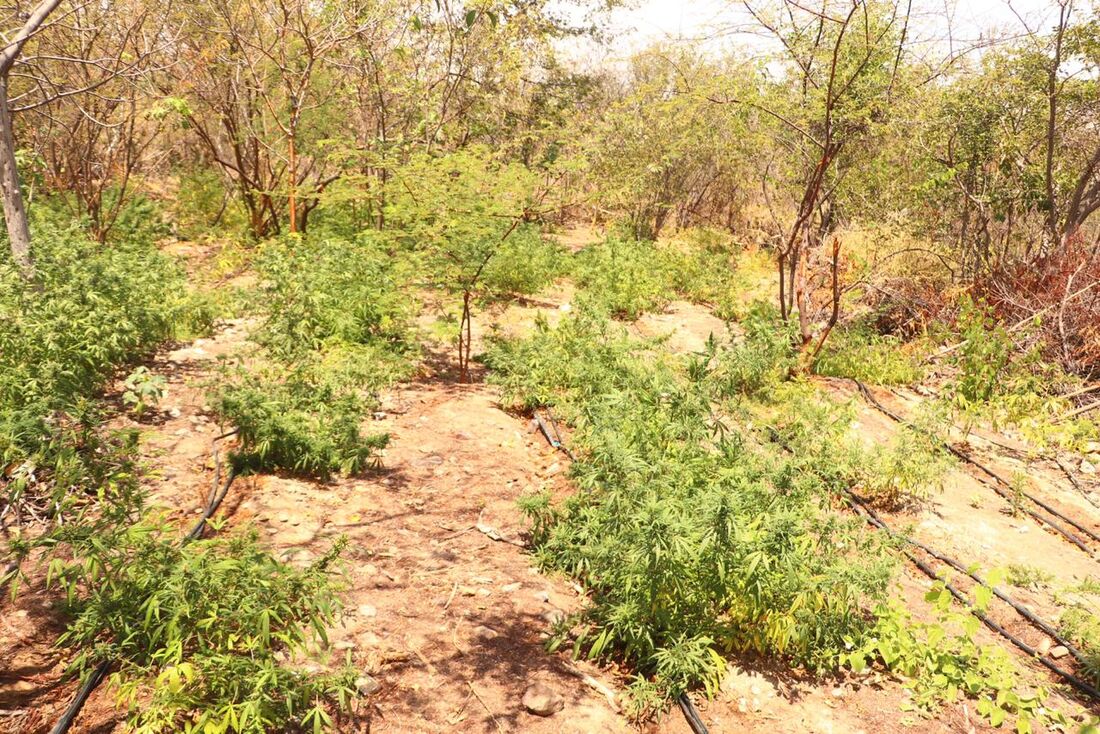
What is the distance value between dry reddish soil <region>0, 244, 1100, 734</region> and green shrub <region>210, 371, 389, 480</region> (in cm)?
15

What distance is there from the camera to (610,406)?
14.6 feet

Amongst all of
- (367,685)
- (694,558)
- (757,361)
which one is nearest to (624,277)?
(757,361)

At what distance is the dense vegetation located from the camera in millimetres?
2979

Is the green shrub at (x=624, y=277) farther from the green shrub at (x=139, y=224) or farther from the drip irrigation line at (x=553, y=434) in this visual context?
the green shrub at (x=139, y=224)

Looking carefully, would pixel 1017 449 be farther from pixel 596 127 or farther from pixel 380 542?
pixel 596 127

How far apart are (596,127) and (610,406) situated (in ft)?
30.6

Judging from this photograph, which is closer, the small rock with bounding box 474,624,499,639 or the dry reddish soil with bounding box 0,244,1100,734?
the dry reddish soil with bounding box 0,244,1100,734

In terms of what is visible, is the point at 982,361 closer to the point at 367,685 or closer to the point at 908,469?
the point at 908,469

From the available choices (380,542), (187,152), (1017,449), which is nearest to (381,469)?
(380,542)

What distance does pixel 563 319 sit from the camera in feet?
24.5

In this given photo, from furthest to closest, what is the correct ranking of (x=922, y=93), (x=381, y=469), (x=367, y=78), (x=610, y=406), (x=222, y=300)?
(x=367, y=78), (x=922, y=93), (x=222, y=300), (x=381, y=469), (x=610, y=406)

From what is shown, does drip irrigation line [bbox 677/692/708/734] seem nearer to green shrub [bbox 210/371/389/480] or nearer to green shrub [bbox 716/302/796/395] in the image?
green shrub [bbox 210/371/389/480]

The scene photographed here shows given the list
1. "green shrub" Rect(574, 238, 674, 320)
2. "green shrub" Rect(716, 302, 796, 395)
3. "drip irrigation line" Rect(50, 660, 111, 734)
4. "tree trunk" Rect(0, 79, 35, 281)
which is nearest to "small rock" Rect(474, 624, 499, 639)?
"drip irrigation line" Rect(50, 660, 111, 734)

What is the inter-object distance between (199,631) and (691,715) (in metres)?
2.06
